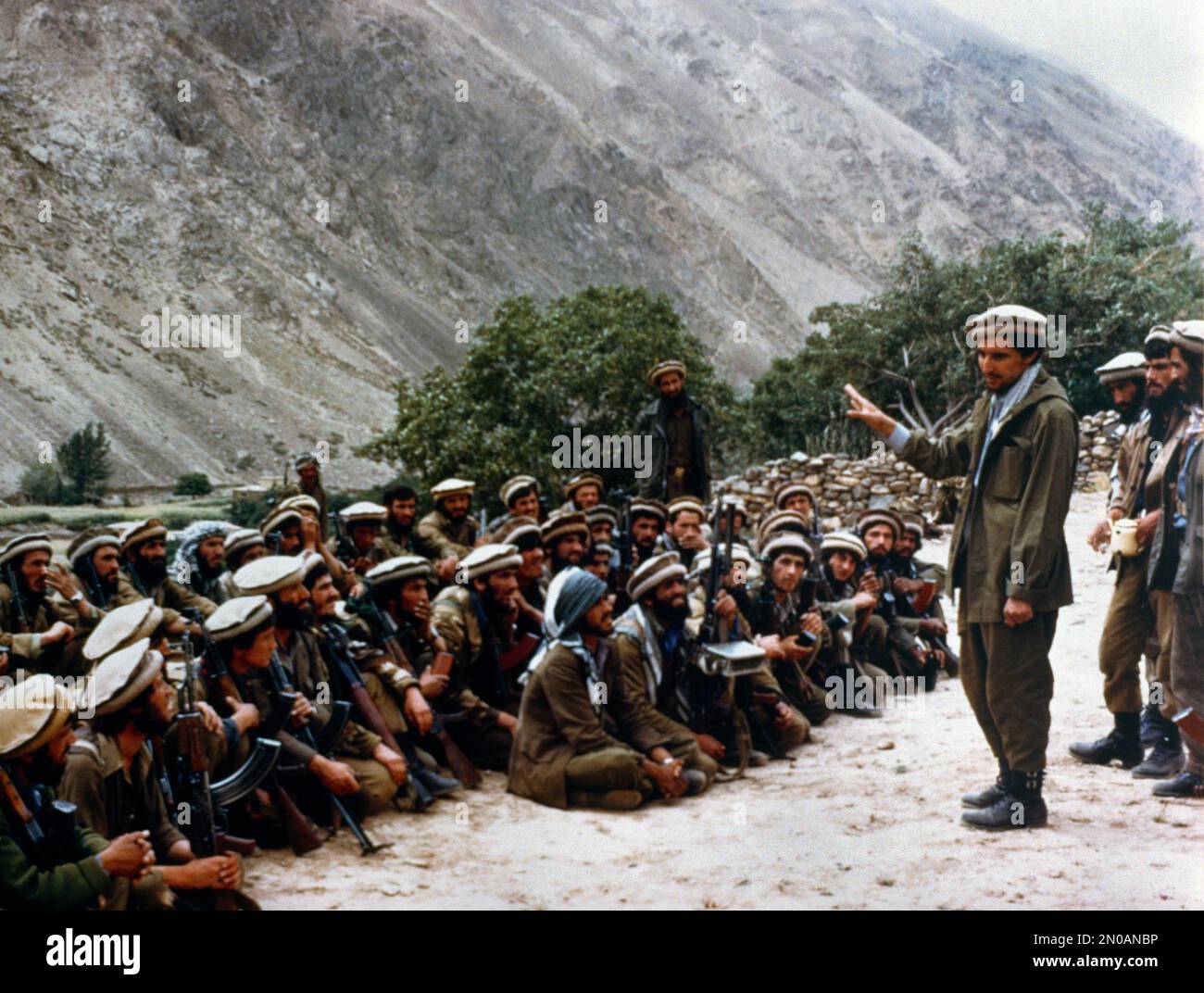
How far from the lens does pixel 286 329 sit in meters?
35.8

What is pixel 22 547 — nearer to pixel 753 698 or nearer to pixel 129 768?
pixel 129 768

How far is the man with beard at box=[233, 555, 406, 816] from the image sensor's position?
4711 millimetres

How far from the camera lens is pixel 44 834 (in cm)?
306

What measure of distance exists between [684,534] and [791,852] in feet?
A: 10.4

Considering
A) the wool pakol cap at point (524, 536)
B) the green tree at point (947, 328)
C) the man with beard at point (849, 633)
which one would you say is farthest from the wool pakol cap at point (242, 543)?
the green tree at point (947, 328)

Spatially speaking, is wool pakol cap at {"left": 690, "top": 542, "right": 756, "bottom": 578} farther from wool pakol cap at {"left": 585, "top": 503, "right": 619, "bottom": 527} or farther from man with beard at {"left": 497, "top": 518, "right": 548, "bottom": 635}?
man with beard at {"left": 497, "top": 518, "right": 548, "bottom": 635}

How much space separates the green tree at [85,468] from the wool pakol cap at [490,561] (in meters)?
9.78

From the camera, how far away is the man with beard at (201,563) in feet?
22.1

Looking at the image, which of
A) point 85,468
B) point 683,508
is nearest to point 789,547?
point 683,508

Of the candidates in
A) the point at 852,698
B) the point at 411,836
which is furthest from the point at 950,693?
the point at 411,836

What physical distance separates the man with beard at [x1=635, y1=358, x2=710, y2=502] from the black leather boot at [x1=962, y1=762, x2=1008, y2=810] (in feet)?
14.4

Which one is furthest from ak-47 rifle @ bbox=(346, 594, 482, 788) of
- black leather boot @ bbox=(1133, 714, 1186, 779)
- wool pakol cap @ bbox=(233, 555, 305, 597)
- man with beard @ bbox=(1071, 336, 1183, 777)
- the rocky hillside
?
the rocky hillside
